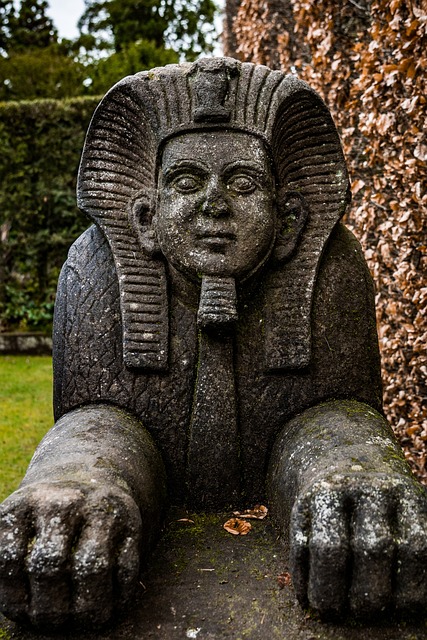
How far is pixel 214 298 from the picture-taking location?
1.99 metres

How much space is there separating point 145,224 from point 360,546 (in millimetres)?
1217

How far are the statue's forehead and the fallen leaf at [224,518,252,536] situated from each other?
1.12 m

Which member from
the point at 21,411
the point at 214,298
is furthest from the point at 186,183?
the point at 21,411

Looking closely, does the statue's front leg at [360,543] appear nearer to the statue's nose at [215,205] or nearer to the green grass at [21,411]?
the statue's nose at [215,205]

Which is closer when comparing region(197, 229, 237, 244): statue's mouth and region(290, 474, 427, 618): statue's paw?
region(290, 474, 427, 618): statue's paw

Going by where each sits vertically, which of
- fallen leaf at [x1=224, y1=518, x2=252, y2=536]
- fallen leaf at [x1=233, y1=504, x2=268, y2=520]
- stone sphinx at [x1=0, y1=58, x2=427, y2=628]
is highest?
stone sphinx at [x1=0, y1=58, x2=427, y2=628]

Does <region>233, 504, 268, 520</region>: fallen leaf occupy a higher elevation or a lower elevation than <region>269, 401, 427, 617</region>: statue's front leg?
lower

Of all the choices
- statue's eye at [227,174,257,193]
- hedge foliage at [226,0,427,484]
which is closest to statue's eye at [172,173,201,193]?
statue's eye at [227,174,257,193]

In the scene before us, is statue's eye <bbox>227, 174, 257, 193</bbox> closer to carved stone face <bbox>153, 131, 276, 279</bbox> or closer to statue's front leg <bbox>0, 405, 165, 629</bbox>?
carved stone face <bbox>153, 131, 276, 279</bbox>

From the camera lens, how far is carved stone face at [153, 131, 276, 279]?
2.00 meters

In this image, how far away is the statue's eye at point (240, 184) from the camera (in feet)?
6.72

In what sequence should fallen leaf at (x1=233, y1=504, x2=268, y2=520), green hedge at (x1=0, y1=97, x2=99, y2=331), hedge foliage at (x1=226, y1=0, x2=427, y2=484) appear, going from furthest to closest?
green hedge at (x1=0, y1=97, x2=99, y2=331)
hedge foliage at (x1=226, y1=0, x2=427, y2=484)
fallen leaf at (x1=233, y1=504, x2=268, y2=520)

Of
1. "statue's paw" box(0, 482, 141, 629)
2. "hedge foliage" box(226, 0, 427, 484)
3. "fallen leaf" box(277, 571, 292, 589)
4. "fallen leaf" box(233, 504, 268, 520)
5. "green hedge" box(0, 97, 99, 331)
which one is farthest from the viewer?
"green hedge" box(0, 97, 99, 331)

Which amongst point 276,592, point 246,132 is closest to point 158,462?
point 276,592
